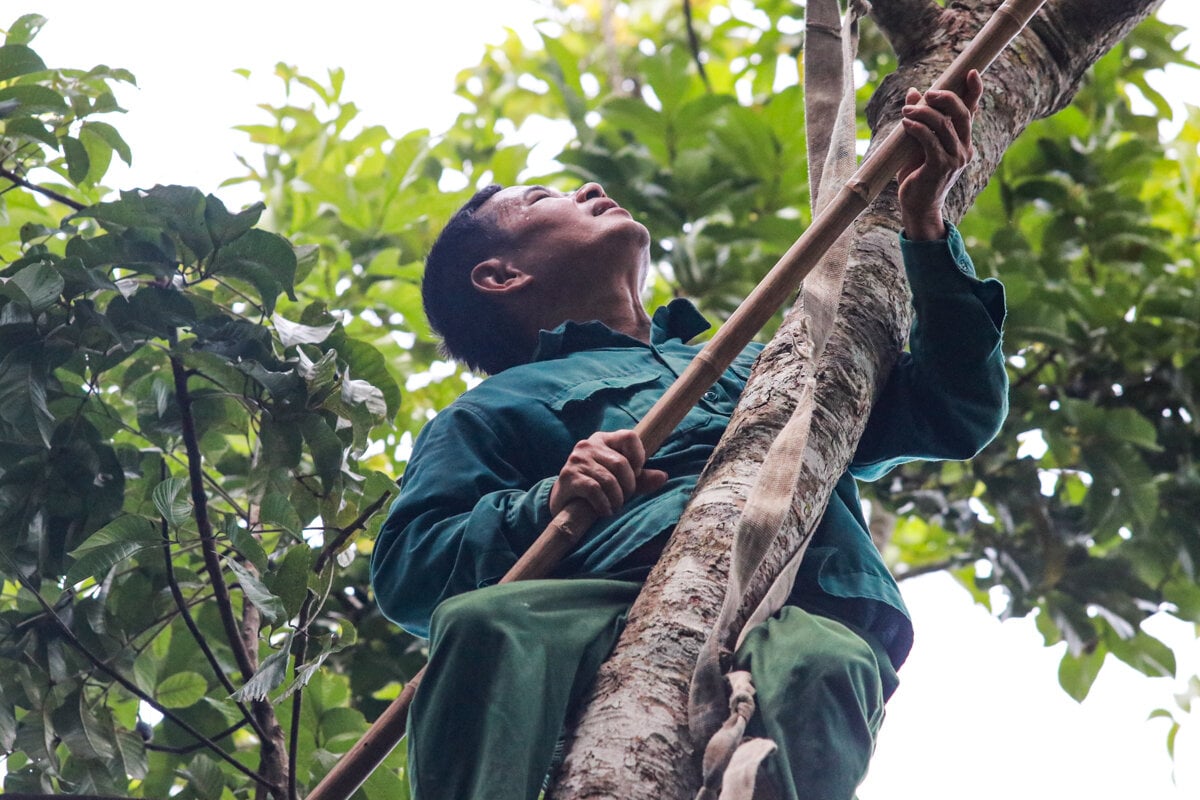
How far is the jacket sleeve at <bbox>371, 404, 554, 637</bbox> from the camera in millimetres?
1839

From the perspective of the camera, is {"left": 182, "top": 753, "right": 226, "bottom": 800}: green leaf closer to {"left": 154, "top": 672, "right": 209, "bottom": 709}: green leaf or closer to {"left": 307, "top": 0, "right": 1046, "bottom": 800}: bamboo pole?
{"left": 154, "top": 672, "right": 209, "bottom": 709}: green leaf

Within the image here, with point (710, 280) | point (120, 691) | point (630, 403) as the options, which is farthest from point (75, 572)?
point (710, 280)

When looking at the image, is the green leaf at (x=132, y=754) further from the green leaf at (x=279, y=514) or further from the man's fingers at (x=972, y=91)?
the man's fingers at (x=972, y=91)

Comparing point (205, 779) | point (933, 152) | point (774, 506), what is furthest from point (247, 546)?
point (933, 152)

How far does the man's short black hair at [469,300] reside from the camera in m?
2.82

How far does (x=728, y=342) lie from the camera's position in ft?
5.79

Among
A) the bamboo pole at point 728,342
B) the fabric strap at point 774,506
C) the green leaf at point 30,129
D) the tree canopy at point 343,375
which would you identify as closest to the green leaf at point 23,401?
the tree canopy at point 343,375

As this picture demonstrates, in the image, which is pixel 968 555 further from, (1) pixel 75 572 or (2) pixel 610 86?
(1) pixel 75 572

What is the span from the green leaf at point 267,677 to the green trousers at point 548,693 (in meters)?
0.39

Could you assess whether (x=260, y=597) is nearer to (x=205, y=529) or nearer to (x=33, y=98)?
(x=205, y=529)

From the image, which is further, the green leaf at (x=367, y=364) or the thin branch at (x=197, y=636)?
the green leaf at (x=367, y=364)

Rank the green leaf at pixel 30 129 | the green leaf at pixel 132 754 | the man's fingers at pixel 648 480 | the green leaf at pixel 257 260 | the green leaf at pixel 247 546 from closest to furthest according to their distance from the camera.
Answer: the man's fingers at pixel 648 480
the green leaf at pixel 247 546
the green leaf at pixel 132 754
the green leaf at pixel 257 260
the green leaf at pixel 30 129

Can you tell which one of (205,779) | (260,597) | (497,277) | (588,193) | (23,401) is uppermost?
(588,193)

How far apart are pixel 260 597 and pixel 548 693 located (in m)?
0.66
